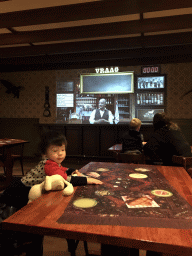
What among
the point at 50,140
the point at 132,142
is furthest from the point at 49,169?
the point at 132,142

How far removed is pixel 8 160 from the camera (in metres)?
3.81

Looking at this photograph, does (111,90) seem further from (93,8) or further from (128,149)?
(128,149)

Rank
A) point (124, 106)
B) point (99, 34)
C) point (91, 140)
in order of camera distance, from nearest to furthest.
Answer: point (99, 34) → point (91, 140) → point (124, 106)

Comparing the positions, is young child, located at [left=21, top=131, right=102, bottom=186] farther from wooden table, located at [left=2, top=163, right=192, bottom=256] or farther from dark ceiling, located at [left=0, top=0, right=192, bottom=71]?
dark ceiling, located at [left=0, top=0, right=192, bottom=71]

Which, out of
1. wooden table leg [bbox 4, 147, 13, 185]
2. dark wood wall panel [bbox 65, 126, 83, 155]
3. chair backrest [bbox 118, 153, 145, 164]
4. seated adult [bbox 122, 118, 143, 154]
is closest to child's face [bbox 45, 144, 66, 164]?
chair backrest [bbox 118, 153, 145, 164]

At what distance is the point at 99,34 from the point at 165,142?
9.47 ft

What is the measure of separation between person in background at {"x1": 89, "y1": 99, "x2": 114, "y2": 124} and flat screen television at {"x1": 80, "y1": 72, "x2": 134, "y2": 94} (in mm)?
407

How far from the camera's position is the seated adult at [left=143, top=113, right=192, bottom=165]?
254cm

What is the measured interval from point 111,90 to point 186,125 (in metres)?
2.45

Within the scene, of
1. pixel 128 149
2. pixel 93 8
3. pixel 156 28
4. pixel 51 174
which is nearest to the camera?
pixel 51 174

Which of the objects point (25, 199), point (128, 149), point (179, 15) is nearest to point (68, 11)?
point (179, 15)

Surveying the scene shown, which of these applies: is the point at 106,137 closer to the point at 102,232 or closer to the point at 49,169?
the point at 49,169

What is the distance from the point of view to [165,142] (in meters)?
2.56

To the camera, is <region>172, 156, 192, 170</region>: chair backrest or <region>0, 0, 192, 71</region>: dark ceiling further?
<region>0, 0, 192, 71</region>: dark ceiling
